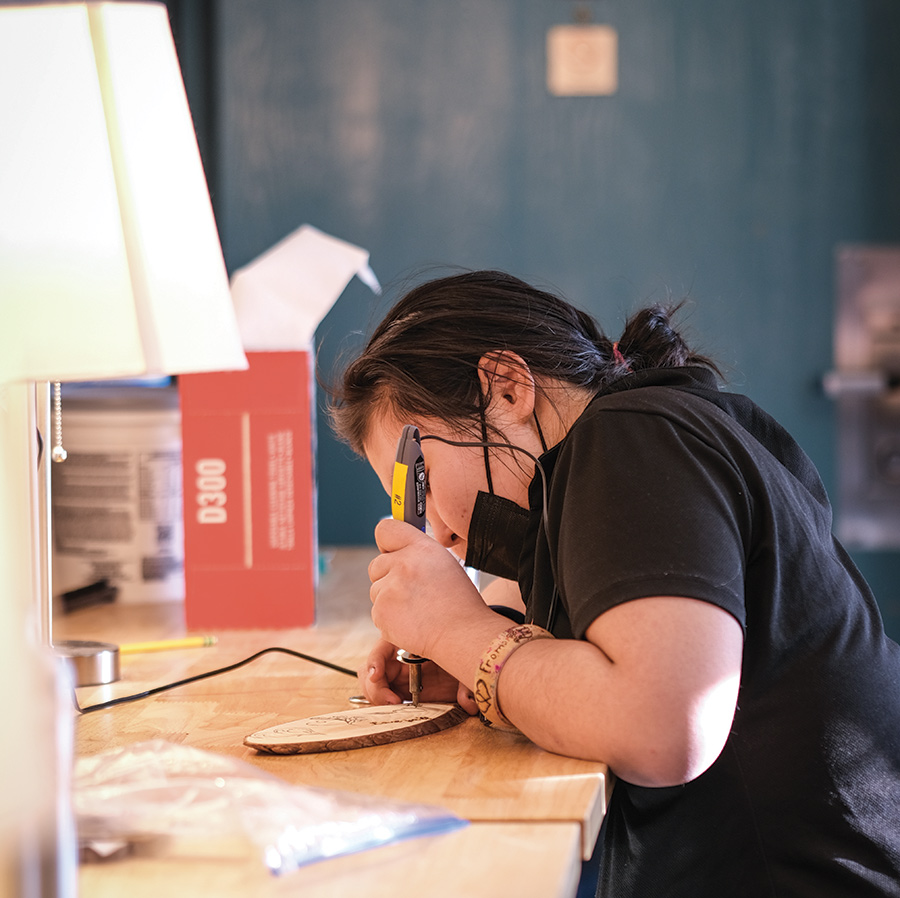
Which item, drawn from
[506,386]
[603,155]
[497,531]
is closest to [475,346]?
[506,386]

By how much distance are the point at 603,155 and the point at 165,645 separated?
4.36ft

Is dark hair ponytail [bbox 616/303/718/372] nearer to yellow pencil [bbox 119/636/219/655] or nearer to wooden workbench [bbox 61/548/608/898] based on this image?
wooden workbench [bbox 61/548/608/898]

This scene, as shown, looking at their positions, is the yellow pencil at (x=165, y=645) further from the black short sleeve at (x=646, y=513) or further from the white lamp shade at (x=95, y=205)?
the black short sleeve at (x=646, y=513)

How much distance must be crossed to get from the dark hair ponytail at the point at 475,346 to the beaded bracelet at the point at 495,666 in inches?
10.1

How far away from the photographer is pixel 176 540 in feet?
4.56

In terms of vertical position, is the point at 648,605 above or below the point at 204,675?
above

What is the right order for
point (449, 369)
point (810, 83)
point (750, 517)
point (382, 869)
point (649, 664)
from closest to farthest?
1. point (382, 869)
2. point (649, 664)
3. point (750, 517)
4. point (449, 369)
5. point (810, 83)

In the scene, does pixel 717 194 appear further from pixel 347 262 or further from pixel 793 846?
pixel 793 846

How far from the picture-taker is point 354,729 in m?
0.73

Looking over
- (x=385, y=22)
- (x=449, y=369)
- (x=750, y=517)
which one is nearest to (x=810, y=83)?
(x=385, y=22)

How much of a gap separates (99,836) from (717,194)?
5.83ft

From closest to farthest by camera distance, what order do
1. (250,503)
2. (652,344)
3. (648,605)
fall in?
Answer: (648,605) → (652,344) → (250,503)

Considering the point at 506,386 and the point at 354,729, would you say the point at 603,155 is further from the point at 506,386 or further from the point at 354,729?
the point at 354,729

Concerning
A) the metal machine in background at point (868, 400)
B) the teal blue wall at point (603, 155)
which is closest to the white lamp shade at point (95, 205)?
the teal blue wall at point (603, 155)
